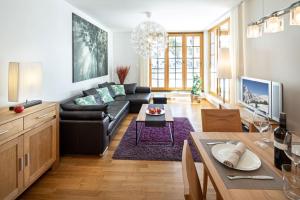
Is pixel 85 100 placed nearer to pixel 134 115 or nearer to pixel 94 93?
pixel 94 93

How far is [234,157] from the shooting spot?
1406 millimetres

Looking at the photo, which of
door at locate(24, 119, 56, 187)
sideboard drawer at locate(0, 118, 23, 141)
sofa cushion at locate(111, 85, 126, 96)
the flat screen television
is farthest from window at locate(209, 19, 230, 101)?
sideboard drawer at locate(0, 118, 23, 141)

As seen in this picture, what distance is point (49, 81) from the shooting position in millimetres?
4008

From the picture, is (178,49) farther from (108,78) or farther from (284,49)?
(284,49)

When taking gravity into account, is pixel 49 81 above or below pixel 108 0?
below

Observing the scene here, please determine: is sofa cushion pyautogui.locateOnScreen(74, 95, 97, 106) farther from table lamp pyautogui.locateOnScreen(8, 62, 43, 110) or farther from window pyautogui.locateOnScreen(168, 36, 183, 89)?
window pyautogui.locateOnScreen(168, 36, 183, 89)

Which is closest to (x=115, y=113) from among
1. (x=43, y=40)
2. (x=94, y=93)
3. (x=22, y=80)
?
(x=94, y=93)

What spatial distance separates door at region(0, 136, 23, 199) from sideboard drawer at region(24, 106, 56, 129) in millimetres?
181

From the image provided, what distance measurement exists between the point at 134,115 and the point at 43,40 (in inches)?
126

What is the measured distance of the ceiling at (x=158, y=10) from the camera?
4.84 m

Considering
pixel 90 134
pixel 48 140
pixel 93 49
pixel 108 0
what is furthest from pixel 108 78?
pixel 48 140

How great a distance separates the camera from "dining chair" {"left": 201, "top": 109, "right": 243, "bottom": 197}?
8.03 ft

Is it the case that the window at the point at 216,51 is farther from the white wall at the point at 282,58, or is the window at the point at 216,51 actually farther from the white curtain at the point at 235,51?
the white wall at the point at 282,58

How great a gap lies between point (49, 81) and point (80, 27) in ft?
6.23
